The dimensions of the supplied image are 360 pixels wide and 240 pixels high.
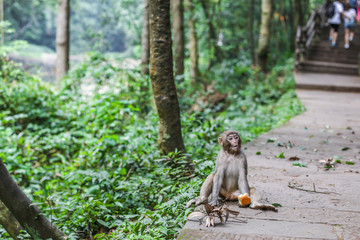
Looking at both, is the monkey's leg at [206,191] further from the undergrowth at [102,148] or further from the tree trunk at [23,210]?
the tree trunk at [23,210]

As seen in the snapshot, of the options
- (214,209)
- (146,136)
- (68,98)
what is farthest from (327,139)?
(68,98)

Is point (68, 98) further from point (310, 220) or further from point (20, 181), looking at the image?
point (310, 220)

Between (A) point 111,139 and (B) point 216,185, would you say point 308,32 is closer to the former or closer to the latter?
(A) point 111,139

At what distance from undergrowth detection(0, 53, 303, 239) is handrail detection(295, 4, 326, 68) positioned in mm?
4127

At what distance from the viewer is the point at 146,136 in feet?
20.5

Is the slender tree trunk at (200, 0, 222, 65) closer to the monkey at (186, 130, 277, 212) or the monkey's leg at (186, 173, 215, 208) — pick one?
the monkey at (186, 130, 277, 212)

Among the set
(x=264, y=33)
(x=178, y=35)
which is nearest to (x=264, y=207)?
(x=178, y=35)

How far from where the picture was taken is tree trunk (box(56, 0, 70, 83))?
430 inches

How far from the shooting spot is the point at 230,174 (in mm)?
3641

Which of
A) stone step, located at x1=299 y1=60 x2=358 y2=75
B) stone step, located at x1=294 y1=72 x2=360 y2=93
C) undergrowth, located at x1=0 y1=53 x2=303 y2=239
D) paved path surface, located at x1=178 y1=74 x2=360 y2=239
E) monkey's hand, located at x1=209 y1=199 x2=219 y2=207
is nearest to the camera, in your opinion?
paved path surface, located at x1=178 y1=74 x2=360 y2=239

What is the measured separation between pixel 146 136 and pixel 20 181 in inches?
91.7

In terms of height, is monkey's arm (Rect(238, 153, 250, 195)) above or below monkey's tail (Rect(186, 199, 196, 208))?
above

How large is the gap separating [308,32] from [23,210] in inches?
610

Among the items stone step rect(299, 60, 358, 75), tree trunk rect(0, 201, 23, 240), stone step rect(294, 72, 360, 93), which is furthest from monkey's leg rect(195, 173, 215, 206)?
stone step rect(299, 60, 358, 75)
